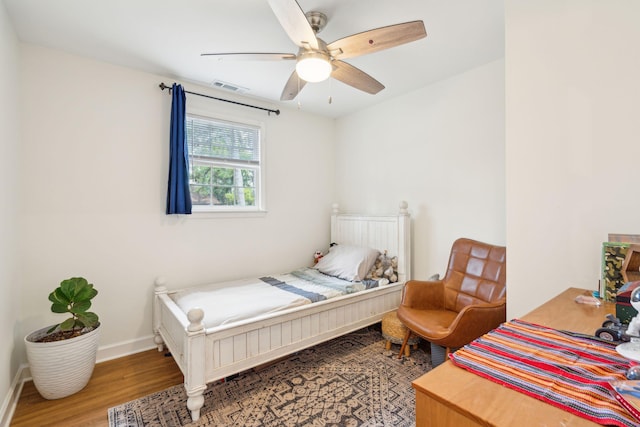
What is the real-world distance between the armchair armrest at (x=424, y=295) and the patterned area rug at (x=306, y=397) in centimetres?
45

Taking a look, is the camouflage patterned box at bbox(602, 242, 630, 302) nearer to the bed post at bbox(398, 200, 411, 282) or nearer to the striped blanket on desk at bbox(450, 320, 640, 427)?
the striped blanket on desk at bbox(450, 320, 640, 427)

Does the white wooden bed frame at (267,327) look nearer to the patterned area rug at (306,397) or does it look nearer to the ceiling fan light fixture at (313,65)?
the patterned area rug at (306,397)

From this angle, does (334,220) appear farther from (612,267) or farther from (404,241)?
(612,267)

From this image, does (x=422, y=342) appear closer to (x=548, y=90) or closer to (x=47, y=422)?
(x=548, y=90)

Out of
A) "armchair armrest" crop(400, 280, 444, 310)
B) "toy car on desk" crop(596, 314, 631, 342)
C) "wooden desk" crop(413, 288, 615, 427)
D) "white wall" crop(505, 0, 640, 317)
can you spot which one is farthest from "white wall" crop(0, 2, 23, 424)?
"white wall" crop(505, 0, 640, 317)

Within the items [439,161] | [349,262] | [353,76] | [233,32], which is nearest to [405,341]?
[349,262]

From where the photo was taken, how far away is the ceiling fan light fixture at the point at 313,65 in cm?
169

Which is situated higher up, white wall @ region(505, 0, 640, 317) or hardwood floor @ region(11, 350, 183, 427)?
white wall @ region(505, 0, 640, 317)

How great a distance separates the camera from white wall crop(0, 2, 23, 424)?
180cm

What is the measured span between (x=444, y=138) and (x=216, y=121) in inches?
93.8

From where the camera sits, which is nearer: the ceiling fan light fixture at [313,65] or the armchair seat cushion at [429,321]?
the ceiling fan light fixture at [313,65]

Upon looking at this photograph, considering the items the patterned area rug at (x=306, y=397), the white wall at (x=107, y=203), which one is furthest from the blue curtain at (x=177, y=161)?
the patterned area rug at (x=306, y=397)

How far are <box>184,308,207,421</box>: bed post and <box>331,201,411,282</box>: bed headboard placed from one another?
2030 mm

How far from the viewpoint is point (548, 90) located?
61.9 inches
